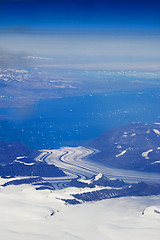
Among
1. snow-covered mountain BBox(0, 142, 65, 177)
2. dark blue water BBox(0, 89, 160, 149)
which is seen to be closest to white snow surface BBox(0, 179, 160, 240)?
snow-covered mountain BBox(0, 142, 65, 177)

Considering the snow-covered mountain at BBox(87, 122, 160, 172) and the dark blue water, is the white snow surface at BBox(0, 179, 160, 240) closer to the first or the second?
the snow-covered mountain at BBox(87, 122, 160, 172)

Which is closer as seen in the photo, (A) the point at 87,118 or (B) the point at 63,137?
(B) the point at 63,137

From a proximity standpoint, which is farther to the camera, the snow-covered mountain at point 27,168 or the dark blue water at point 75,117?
the dark blue water at point 75,117

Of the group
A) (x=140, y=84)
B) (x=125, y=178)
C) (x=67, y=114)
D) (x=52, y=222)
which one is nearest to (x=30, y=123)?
(x=67, y=114)

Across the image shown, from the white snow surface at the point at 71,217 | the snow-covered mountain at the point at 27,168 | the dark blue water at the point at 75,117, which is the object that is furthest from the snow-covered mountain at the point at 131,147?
the white snow surface at the point at 71,217

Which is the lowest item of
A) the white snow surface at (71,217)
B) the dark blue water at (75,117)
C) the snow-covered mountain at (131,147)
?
the dark blue water at (75,117)

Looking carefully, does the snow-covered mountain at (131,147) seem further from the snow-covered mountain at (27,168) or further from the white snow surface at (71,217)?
the white snow surface at (71,217)

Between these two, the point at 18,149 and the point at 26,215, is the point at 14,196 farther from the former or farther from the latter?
the point at 18,149
